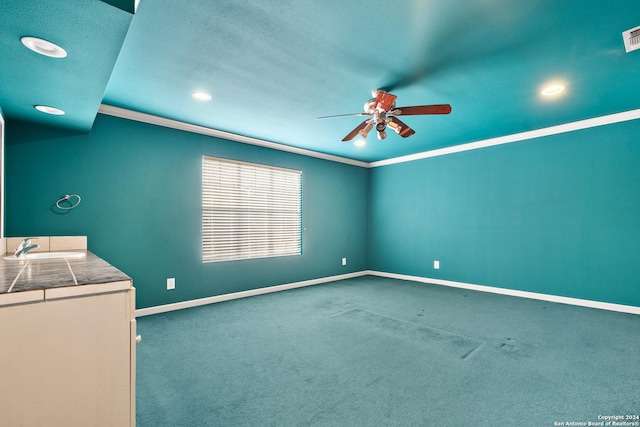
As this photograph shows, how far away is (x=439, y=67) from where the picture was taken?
2449 mm

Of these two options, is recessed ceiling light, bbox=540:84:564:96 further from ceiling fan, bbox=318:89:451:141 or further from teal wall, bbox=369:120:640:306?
teal wall, bbox=369:120:640:306

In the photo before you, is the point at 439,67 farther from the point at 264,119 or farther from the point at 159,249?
the point at 159,249

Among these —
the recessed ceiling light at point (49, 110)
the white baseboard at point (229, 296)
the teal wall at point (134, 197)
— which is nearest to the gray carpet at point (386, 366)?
the white baseboard at point (229, 296)

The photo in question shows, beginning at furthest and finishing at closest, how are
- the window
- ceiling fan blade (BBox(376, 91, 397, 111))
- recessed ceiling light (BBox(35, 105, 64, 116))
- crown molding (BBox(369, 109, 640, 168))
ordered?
the window → crown molding (BBox(369, 109, 640, 168)) → ceiling fan blade (BBox(376, 91, 397, 111)) → recessed ceiling light (BBox(35, 105, 64, 116))

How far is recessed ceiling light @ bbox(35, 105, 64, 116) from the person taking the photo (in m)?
2.43

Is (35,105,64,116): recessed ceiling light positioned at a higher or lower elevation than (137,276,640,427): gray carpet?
higher

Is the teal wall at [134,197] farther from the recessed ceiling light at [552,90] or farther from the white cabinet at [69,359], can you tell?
the recessed ceiling light at [552,90]

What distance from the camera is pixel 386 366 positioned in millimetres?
2205

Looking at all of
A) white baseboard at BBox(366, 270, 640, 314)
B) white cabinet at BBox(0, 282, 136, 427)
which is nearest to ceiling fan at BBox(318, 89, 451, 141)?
white cabinet at BBox(0, 282, 136, 427)

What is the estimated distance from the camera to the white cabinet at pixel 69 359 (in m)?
0.94

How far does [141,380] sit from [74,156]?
97.4 inches

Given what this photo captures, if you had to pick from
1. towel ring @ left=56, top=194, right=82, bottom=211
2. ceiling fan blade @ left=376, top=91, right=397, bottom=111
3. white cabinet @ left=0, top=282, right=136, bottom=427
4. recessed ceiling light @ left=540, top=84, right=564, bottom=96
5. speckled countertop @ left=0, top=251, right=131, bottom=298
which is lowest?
white cabinet @ left=0, top=282, right=136, bottom=427

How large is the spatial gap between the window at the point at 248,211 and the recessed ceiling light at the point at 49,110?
1.62m

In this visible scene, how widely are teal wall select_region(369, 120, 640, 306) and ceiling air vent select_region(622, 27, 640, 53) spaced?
6.47ft
